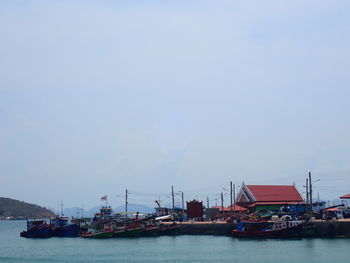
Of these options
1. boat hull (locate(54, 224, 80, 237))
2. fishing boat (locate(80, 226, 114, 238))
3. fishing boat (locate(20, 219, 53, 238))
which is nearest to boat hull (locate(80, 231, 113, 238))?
fishing boat (locate(80, 226, 114, 238))

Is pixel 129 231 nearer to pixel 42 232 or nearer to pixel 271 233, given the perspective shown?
pixel 42 232

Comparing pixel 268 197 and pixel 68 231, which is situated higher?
pixel 268 197

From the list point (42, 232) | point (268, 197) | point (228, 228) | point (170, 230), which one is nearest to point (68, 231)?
point (42, 232)

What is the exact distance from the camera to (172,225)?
3221 inches

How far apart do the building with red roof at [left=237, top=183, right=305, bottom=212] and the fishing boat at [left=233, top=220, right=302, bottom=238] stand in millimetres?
18917

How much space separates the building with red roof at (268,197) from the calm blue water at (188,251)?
18.4 m

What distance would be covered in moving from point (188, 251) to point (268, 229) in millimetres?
13881

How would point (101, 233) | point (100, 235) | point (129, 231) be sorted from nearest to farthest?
point (129, 231)
point (100, 235)
point (101, 233)

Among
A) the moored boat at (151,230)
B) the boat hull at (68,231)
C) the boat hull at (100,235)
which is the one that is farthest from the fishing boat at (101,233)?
the moored boat at (151,230)

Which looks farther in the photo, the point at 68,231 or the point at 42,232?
the point at 42,232

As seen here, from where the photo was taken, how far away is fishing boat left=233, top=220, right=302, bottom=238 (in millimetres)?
68125

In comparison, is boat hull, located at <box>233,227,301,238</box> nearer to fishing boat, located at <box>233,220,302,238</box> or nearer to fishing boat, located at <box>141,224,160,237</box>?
fishing boat, located at <box>233,220,302,238</box>

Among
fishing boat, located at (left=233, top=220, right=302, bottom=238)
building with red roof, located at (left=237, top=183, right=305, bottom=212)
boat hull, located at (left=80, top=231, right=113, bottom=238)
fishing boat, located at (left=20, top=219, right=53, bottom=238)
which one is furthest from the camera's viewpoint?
building with red roof, located at (left=237, top=183, right=305, bottom=212)

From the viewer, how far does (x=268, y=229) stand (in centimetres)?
7069
